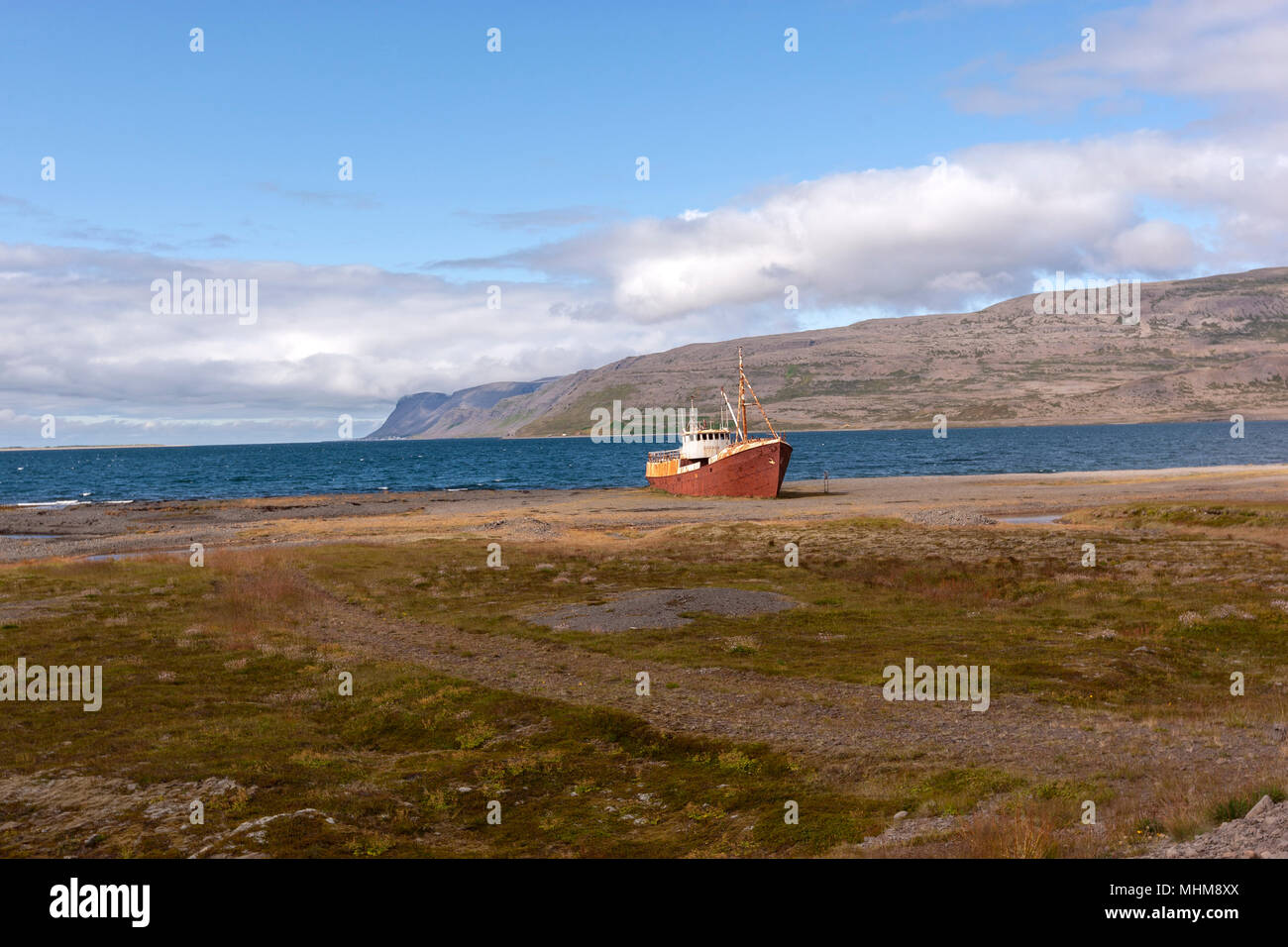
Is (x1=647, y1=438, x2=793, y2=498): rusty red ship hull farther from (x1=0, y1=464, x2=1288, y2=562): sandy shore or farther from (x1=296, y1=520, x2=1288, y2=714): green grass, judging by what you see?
(x1=296, y1=520, x2=1288, y2=714): green grass

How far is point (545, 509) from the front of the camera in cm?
8825

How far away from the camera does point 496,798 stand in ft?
52.5

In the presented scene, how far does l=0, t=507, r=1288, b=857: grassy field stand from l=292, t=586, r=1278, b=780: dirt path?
0.47 ft

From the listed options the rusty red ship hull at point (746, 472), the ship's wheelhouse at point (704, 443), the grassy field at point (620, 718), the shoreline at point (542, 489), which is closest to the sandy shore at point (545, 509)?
the shoreline at point (542, 489)

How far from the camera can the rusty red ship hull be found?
8869cm

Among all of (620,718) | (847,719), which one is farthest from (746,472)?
(620,718)
